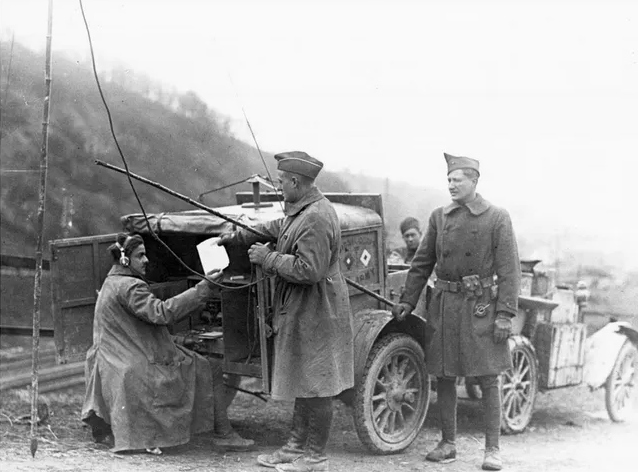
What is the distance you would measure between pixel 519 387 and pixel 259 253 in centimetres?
322

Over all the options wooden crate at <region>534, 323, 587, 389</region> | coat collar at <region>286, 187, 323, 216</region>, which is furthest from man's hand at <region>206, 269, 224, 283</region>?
wooden crate at <region>534, 323, 587, 389</region>

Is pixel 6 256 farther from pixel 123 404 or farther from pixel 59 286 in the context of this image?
pixel 123 404

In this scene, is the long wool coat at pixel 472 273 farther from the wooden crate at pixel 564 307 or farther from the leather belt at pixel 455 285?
the wooden crate at pixel 564 307

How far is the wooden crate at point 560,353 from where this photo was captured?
7125 mm

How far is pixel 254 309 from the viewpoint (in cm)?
554

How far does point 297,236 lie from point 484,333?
160 cm

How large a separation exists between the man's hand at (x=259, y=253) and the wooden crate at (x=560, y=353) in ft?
10.8

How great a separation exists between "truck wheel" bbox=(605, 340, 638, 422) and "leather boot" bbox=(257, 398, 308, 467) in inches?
146

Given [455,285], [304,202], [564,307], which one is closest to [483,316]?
[455,285]

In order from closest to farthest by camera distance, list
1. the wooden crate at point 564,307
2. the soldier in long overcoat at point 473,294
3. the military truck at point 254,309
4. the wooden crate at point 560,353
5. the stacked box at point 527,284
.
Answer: the soldier in long overcoat at point 473,294
the military truck at point 254,309
the wooden crate at point 560,353
the wooden crate at point 564,307
the stacked box at point 527,284

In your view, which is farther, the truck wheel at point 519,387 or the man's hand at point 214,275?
the truck wheel at point 519,387

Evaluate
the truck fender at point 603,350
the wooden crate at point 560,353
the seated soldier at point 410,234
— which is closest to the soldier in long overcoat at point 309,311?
the wooden crate at point 560,353

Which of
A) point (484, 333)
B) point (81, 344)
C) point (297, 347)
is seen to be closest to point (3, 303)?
point (81, 344)

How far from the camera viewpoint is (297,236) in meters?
4.94
